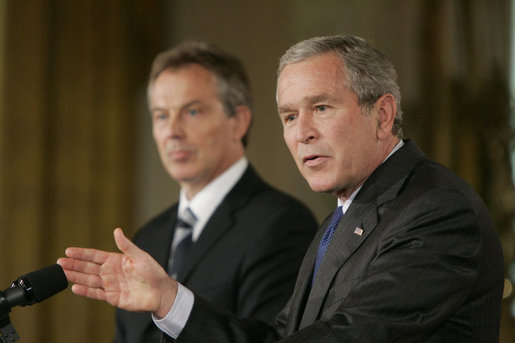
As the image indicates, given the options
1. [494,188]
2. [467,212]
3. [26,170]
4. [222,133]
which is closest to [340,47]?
[467,212]

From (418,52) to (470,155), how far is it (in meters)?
0.84

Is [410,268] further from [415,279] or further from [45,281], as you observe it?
[45,281]

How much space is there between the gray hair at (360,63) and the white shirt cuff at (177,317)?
79cm

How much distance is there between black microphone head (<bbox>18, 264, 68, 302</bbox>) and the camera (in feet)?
6.28

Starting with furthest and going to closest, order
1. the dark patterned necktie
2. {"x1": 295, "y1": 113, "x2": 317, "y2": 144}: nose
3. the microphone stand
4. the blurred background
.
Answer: the blurred background, the dark patterned necktie, {"x1": 295, "y1": 113, "x2": 317, "y2": 144}: nose, the microphone stand

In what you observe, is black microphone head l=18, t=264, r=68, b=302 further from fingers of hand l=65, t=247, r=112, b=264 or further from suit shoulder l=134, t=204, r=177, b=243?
suit shoulder l=134, t=204, r=177, b=243

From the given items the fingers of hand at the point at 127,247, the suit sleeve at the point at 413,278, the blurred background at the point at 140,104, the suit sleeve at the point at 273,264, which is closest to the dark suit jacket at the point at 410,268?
the suit sleeve at the point at 413,278

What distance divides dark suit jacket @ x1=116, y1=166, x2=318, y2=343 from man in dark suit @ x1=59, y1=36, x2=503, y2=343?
543mm

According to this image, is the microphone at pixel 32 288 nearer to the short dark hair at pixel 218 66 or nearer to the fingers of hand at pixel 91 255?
the fingers of hand at pixel 91 255

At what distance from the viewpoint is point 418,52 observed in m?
5.23

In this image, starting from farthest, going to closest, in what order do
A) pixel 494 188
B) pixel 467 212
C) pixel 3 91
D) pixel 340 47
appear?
pixel 3 91, pixel 494 188, pixel 340 47, pixel 467 212

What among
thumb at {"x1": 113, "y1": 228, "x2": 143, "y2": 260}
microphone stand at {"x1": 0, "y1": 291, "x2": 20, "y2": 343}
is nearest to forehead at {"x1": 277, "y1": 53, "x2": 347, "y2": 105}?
thumb at {"x1": 113, "y1": 228, "x2": 143, "y2": 260}

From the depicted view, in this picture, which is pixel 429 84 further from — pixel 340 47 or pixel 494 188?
pixel 340 47

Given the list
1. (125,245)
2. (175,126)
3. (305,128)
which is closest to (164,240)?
(175,126)
